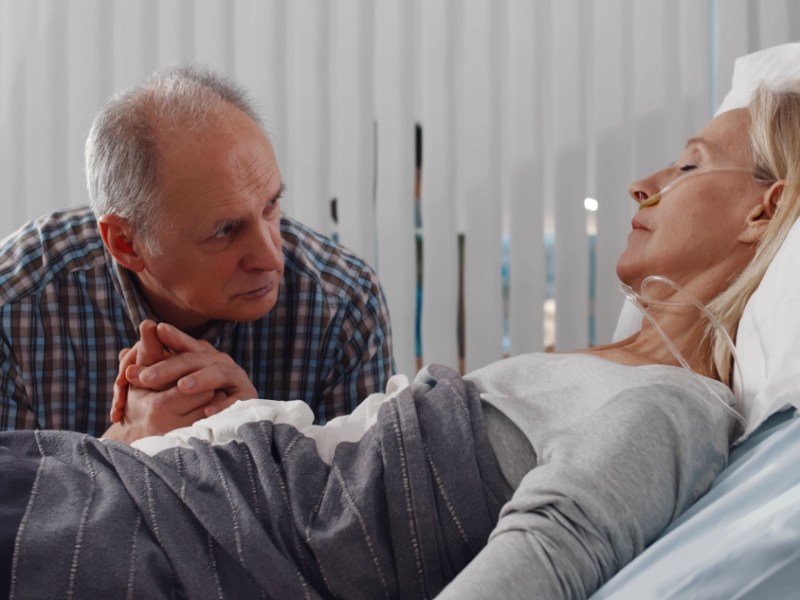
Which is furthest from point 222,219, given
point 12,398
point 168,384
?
point 12,398

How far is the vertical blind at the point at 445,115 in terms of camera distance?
2.58 metres

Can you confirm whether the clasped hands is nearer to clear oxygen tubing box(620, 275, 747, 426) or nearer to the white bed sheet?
clear oxygen tubing box(620, 275, 747, 426)

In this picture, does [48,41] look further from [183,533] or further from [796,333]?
[796,333]

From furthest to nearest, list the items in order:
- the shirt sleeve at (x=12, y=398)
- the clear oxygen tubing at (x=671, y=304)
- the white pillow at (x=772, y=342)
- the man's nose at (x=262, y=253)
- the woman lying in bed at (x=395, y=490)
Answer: the shirt sleeve at (x=12, y=398) → the man's nose at (x=262, y=253) → the clear oxygen tubing at (x=671, y=304) → the white pillow at (x=772, y=342) → the woman lying in bed at (x=395, y=490)

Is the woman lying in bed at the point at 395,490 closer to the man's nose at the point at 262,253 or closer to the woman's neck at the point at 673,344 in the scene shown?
the woman's neck at the point at 673,344

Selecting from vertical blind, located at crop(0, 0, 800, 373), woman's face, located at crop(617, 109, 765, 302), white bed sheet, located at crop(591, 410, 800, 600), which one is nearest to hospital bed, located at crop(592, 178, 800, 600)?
white bed sheet, located at crop(591, 410, 800, 600)

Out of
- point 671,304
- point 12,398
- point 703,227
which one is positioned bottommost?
point 12,398

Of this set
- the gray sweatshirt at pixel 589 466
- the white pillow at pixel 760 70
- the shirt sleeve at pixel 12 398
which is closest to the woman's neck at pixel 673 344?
the gray sweatshirt at pixel 589 466

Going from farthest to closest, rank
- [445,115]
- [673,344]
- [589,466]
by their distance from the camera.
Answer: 1. [445,115]
2. [673,344]
3. [589,466]

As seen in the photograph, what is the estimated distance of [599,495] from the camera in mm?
1005

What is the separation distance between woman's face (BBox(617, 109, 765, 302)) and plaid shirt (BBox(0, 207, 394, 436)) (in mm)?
625

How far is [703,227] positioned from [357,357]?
0.73 m

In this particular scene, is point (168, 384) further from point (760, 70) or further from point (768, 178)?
point (760, 70)

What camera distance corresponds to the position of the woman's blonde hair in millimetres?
1425
